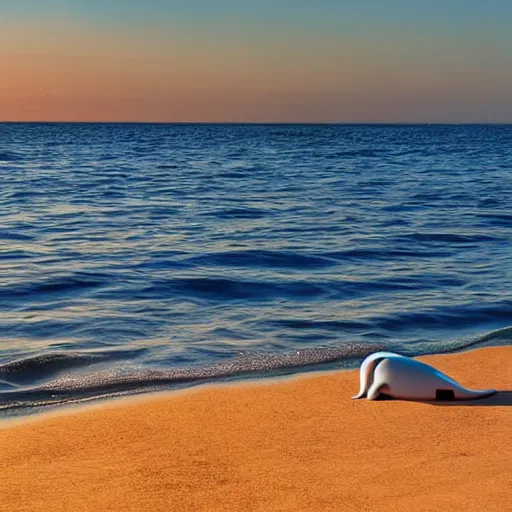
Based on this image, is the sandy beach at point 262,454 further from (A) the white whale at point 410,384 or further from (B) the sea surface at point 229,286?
(B) the sea surface at point 229,286

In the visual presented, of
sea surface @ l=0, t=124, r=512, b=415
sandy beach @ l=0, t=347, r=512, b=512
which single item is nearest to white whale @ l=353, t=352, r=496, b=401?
sandy beach @ l=0, t=347, r=512, b=512

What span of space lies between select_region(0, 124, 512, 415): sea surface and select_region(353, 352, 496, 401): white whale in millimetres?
1094

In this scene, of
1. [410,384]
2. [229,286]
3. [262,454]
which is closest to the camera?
[262,454]

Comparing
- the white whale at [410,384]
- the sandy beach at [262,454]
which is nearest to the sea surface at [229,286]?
the sandy beach at [262,454]

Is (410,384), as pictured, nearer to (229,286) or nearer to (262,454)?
(262,454)

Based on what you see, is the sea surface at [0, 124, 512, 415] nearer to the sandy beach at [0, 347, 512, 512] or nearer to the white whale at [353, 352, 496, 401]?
the sandy beach at [0, 347, 512, 512]

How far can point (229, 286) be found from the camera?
31.8 feet

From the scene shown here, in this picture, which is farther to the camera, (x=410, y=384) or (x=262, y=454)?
(x=410, y=384)

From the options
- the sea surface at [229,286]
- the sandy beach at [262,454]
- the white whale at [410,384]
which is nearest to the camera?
the sandy beach at [262,454]

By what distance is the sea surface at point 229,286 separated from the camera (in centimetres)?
668

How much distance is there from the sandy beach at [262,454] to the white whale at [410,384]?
0.11m

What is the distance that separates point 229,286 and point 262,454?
17.4ft

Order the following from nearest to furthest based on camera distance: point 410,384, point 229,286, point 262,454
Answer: point 262,454 → point 410,384 → point 229,286

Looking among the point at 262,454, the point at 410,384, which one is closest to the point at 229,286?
the point at 410,384
